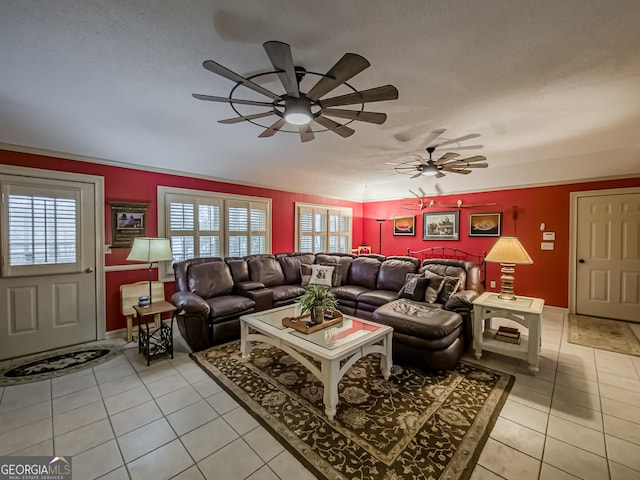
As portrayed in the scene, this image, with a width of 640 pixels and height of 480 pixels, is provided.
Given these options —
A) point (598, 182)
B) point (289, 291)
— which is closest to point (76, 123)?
point (289, 291)

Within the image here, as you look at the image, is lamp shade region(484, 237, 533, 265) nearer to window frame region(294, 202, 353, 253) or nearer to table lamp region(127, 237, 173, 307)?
table lamp region(127, 237, 173, 307)

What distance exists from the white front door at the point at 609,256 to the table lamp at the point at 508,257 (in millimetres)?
2621

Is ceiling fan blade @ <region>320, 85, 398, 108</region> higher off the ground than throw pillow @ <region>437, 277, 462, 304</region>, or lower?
higher

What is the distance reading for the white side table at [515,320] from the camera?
2764 millimetres

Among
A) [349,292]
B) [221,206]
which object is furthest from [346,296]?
[221,206]

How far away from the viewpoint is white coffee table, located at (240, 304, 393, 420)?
214 cm

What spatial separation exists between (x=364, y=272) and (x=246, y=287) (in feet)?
6.76

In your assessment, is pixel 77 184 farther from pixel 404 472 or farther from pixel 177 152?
pixel 404 472

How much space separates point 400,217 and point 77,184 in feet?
20.7

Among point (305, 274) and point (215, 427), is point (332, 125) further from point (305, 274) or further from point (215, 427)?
point (305, 274)

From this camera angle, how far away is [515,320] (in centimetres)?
292

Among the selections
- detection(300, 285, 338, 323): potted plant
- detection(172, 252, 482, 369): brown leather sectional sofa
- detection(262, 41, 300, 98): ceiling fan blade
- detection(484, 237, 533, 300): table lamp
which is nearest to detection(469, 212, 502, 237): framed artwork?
detection(172, 252, 482, 369): brown leather sectional sofa

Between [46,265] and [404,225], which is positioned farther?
[404,225]

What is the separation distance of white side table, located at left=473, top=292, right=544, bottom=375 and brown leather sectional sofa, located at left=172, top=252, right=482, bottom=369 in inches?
5.5
